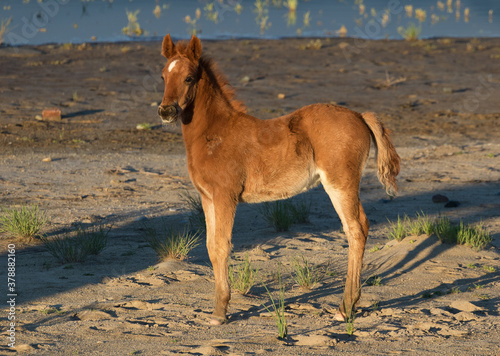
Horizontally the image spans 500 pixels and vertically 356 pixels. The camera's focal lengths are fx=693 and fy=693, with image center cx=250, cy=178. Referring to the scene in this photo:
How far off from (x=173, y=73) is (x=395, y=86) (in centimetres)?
1796

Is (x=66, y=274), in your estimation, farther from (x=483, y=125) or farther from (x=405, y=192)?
(x=483, y=125)

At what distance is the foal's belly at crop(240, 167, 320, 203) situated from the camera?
655cm

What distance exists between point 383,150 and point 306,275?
1842mm

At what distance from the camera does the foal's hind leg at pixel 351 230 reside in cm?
660

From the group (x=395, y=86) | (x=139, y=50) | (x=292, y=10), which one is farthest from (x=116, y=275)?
(x=292, y=10)

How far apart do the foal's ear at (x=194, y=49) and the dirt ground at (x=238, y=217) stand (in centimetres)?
249

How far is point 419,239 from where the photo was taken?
9.05 metres

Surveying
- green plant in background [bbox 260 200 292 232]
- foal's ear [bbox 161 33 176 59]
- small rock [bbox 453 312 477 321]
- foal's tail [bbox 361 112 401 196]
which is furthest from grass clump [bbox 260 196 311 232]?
foal's ear [bbox 161 33 176 59]

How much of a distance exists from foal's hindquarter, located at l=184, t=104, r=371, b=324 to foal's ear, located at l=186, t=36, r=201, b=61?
2.03 ft

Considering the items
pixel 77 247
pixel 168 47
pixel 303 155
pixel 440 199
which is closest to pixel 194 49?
pixel 168 47

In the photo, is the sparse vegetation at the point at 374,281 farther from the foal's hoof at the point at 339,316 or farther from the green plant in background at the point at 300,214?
the green plant in background at the point at 300,214

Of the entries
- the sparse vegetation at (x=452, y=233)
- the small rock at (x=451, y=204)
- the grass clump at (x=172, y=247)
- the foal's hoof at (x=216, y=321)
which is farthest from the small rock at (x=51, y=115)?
the foal's hoof at (x=216, y=321)

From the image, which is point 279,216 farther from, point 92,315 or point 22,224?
point 92,315

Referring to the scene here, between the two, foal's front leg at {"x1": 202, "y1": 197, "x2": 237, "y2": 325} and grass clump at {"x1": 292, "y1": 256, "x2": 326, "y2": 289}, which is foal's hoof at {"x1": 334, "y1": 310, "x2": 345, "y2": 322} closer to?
grass clump at {"x1": 292, "y1": 256, "x2": 326, "y2": 289}
